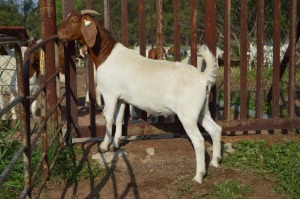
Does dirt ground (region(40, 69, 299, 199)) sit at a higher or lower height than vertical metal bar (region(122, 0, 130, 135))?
lower

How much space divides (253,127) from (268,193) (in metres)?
1.61

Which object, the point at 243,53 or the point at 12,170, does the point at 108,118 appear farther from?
the point at 243,53

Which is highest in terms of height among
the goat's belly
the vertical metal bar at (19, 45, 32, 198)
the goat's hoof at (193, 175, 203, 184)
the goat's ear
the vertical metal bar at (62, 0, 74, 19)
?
the vertical metal bar at (62, 0, 74, 19)

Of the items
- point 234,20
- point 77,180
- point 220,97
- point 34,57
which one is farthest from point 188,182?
point 234,20

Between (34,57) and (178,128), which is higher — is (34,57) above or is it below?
above

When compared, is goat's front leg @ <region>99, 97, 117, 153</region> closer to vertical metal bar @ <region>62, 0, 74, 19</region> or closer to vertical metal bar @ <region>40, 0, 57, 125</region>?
vertical metal bar @ <region>40, 0, 57, 125</region>

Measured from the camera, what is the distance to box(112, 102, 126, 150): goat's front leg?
506 cm

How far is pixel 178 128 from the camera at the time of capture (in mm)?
5438

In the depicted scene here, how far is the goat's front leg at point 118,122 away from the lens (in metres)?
5.06

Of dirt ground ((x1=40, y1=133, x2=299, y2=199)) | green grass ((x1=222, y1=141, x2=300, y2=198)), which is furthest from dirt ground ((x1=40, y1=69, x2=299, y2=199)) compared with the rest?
green grass ((x1=222, y1=141, x2=300, y2=198))

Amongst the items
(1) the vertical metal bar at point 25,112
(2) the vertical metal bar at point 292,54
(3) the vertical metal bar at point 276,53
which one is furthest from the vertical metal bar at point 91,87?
(2) the vertical metal bar at point 292,54

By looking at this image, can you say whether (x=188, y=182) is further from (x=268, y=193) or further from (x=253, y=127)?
(x=253, y=127)

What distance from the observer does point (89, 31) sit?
4715mm

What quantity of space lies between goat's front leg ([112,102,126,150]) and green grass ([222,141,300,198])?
4.28 feet
